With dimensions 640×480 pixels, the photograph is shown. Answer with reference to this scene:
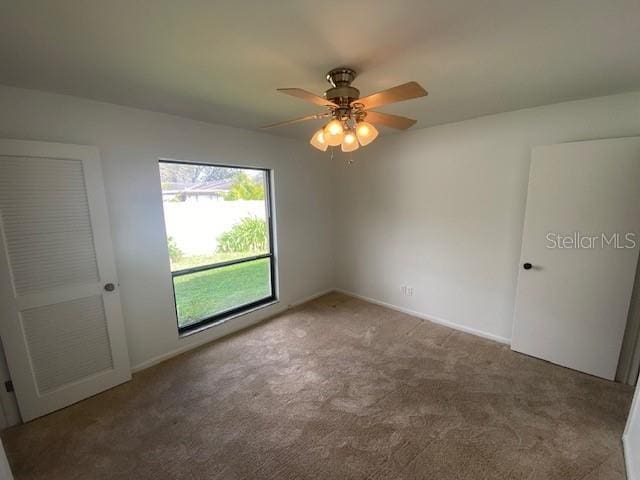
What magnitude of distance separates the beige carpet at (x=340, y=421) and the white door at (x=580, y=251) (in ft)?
0.94

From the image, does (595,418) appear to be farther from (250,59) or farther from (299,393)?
(250,59)

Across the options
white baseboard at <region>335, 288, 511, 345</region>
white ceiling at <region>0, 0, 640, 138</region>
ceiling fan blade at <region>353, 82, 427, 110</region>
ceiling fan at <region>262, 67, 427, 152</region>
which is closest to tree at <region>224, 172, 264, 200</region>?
white ceiling at <region>0, 0, 640, 138</region>

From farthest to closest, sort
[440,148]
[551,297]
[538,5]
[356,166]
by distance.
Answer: [356,166], [440,148], [551,297], [538,5]

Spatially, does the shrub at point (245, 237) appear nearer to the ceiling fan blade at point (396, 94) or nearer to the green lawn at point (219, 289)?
the green lawn at point (219, 289)

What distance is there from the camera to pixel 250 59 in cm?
153

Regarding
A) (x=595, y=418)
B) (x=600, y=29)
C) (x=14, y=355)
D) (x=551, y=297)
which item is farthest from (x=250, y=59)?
(x=595, y=418)

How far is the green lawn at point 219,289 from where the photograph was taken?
2977mm

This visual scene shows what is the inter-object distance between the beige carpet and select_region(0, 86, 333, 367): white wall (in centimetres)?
45

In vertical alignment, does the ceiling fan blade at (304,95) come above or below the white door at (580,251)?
above

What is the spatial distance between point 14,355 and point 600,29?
4015 millimetres

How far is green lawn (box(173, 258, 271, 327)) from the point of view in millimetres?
2977

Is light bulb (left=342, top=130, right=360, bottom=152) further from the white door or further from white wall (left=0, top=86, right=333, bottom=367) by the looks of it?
the white door

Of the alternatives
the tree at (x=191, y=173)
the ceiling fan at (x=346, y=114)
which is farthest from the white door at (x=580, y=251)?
the tree at (x=191, y=173)

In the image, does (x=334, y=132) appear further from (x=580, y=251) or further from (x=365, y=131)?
(x=580, y=251)
